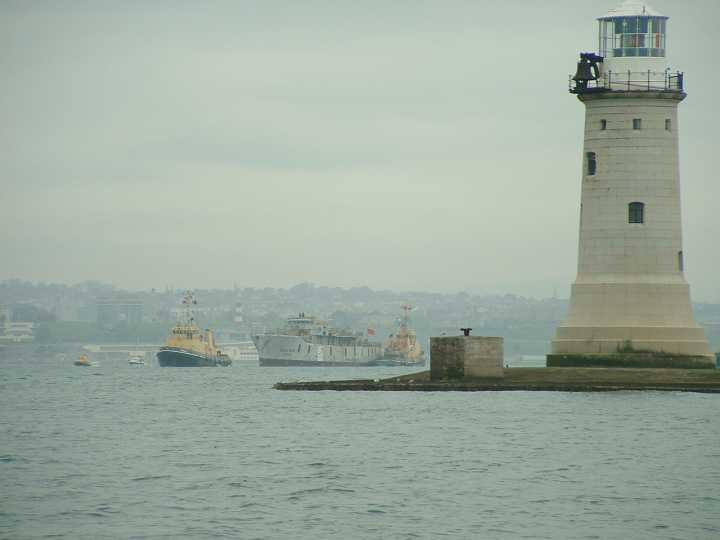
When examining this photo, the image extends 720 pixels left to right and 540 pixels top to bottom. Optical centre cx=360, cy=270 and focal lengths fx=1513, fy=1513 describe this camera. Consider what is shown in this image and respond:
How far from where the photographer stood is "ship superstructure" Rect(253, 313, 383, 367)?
556 ft

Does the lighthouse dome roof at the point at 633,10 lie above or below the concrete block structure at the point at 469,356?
above

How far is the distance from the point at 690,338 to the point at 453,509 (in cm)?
2569

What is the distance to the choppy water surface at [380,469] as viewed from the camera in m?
26.5

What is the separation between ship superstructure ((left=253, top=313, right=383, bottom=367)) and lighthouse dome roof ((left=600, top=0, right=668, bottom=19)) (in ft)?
383

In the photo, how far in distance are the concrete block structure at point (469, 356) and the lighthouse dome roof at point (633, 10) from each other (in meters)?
12.6

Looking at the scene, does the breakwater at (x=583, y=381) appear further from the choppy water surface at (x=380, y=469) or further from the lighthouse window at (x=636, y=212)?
the lighthouse window at (x=636, y=212)

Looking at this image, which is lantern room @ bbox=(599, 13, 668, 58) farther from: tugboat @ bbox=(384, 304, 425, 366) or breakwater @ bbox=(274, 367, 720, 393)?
tugboat @ bbox=(384, 304, 425, 366)

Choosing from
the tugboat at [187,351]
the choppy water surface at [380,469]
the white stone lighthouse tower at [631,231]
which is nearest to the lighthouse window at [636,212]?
the white stone lighthouse tower at [631,231]

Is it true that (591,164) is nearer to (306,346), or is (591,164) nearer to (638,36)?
(638,36)

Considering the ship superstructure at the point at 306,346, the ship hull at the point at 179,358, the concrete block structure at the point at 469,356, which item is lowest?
the concrete block structure at the point at 469,356

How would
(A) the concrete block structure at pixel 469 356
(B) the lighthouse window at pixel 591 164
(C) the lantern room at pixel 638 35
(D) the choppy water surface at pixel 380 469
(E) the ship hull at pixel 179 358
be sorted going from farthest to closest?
(E) the ship hull at pixel 179 358, (C) the lantern room at pixel 638 35, (B) the lighthouse window at pixel 591 164, (A) the concrete block structure at pixel 469 356, (D) the choppy water surface at pixel 380 469

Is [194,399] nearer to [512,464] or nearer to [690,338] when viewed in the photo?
[690,338]

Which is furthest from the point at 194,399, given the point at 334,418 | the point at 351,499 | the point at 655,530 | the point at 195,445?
the point at 655,530

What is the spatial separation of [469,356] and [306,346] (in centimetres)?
11971
